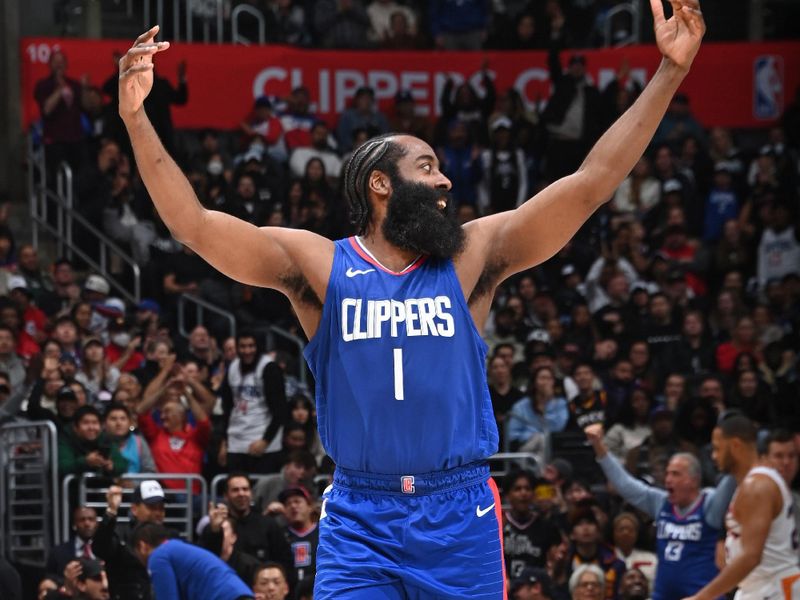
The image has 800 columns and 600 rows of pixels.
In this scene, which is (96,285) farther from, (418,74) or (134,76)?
(134,76)

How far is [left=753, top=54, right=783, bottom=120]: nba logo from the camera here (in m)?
19.5

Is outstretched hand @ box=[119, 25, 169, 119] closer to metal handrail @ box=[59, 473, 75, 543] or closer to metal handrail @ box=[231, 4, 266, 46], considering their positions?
metal handrail @ box=[59, 473, 75, 543]

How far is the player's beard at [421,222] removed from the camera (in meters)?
4.83

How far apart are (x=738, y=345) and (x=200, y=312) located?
5.49 m

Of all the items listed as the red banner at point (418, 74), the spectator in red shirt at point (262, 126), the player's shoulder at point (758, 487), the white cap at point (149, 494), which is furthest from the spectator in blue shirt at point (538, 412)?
the red banner at point (418, 74)

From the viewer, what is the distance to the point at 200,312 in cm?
1567

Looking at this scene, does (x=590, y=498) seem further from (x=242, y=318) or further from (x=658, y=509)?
(x=242, y=318)

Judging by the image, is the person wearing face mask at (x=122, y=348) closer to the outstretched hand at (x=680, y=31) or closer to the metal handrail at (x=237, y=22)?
the metal handrail at (x=237, y=22)

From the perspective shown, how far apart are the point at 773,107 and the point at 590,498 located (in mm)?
9321

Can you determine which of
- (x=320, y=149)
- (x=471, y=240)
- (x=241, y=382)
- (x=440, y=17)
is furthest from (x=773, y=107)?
(x=471, y=240)

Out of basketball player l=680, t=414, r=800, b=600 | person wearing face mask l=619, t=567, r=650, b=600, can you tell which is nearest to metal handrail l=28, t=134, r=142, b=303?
person wearing face mask l=619, t=567, r=650, b=600

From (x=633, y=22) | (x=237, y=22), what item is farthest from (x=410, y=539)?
(x=633, y=22)

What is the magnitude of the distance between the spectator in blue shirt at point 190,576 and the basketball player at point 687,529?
251cm

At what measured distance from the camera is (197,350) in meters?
14.5
